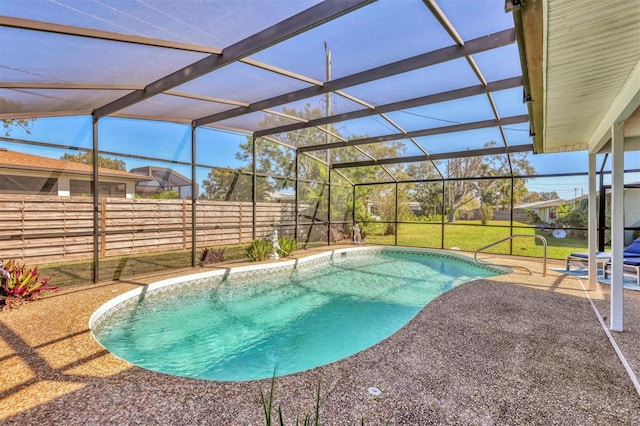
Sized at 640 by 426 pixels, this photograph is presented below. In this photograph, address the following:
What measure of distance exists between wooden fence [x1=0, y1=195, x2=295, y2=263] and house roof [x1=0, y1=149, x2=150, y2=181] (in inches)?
21.1

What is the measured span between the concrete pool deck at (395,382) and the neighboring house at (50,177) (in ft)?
8.43

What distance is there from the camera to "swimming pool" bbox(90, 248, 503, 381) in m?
3.89

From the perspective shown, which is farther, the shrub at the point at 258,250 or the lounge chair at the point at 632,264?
the shrub at the point at 258,250

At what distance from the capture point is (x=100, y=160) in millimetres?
6340

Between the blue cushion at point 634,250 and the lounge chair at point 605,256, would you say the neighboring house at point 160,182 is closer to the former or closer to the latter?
the lounge chair at point 605,256

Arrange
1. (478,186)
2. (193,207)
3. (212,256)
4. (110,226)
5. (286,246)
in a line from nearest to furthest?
(110,226) → (193,207) → (212,256) → (286,246) → (478,186)

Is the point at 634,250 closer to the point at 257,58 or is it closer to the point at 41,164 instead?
the point at 257,58

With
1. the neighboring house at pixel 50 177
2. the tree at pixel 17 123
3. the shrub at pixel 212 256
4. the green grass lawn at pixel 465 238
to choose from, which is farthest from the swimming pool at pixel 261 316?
the green grass lawn at pixel 465 238

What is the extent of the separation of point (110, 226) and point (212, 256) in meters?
2.48

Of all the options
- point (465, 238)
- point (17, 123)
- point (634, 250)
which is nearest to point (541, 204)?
point (465, 238)

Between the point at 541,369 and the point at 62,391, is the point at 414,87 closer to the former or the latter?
the point at 541,369

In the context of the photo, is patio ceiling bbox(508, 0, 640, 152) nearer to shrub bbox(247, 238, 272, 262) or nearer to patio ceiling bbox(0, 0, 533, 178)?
patio ceiling bbox(0, 0, 533, 178)

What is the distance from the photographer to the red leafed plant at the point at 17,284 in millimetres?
4616

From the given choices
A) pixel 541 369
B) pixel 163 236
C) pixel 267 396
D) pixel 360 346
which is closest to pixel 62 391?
pixel 267 396
